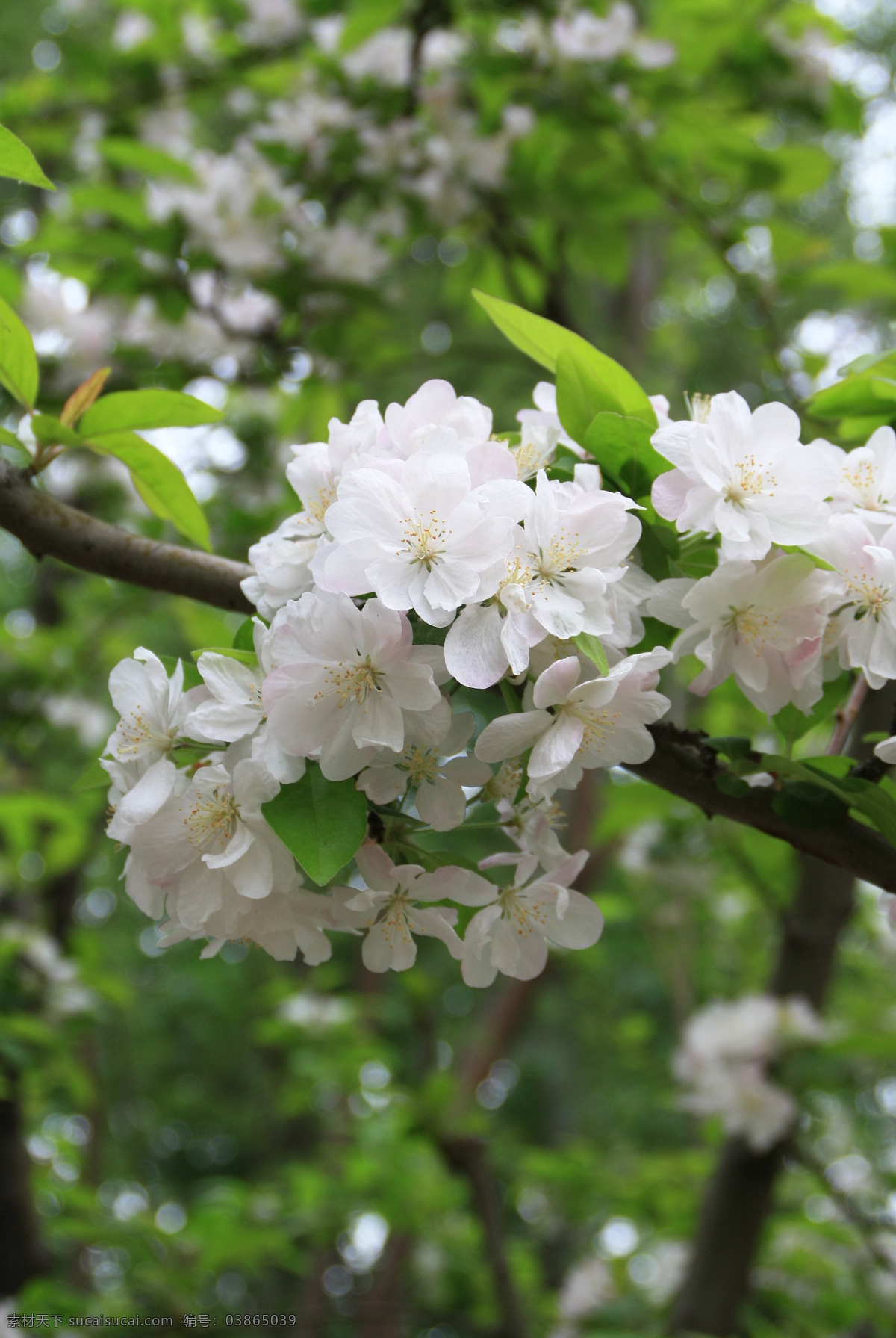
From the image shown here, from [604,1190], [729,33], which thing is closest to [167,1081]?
[604,1190]

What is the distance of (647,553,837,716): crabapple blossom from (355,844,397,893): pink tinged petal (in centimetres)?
23

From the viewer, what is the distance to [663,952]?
4410mm

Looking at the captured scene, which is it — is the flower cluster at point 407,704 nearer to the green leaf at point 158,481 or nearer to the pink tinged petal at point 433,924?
the pink tinged petal at point 433,924

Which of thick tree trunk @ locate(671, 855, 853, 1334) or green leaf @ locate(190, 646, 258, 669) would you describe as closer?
green leaf @ locate(190, 646, 258, 669)

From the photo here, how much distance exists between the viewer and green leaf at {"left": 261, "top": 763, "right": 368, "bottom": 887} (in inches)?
23.0

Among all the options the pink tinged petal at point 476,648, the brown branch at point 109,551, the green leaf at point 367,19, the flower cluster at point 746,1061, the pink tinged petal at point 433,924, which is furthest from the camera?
the flower cluster at point 746,1061

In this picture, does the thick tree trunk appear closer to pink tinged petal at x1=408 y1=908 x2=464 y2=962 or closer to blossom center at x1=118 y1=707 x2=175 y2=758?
pink tinged petal at x1=408 y1=908 x2=464 y2=962

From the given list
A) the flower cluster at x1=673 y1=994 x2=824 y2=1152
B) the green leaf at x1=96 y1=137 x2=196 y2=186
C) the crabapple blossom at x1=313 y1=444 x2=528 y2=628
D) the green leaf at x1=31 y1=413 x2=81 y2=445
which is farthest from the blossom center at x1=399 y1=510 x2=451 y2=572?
the flower cluster at x1=673 y1=994 x2=824 y2=1152

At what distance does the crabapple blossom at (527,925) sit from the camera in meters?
0.70

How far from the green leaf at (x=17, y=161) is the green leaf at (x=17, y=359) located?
0.39ft

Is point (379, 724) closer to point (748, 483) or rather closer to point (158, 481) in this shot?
point (748, 483)

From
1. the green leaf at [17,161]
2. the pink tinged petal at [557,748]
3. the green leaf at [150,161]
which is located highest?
the green leaf at [17,161]

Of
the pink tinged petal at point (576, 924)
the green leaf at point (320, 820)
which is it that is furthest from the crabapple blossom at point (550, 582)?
the pink tinged petal at point (576, 924)

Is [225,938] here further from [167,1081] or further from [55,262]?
[167,1081]
